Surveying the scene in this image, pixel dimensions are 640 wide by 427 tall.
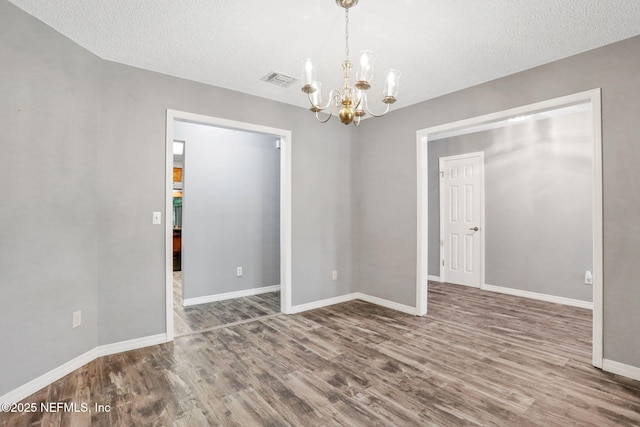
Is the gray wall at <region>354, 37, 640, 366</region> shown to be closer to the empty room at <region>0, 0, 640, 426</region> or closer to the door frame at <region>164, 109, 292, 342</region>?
the empty room at <region>0, 0, 640, 426</region>

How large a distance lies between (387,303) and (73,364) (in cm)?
340

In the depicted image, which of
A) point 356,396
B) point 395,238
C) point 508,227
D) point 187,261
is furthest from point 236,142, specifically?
point 508,227

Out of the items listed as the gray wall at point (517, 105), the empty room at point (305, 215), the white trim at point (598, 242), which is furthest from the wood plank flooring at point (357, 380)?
the gray wall at point (517, 105)

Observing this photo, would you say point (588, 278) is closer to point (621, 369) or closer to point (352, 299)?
point (621, 369)

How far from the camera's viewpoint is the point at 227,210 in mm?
4727

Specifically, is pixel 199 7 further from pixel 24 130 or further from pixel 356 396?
pixel 356 396

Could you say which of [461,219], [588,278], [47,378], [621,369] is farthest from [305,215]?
[588,278]

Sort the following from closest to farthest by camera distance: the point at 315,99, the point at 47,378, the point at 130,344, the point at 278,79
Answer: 1. the point at 315,99
2. the point at 47,378
3. the point at 130,344
4. the point at 278,79

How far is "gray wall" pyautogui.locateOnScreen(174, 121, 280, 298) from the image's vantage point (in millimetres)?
4426

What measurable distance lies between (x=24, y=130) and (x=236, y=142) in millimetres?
2750

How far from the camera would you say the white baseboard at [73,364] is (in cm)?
214

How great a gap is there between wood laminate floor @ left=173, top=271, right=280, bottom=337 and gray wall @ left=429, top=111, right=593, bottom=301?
3.67m

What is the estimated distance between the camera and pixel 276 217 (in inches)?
205

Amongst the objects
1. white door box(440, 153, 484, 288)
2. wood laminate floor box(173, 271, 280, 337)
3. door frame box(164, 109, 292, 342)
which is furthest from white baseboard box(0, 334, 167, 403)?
white door box(440, 153, 484, 288)
